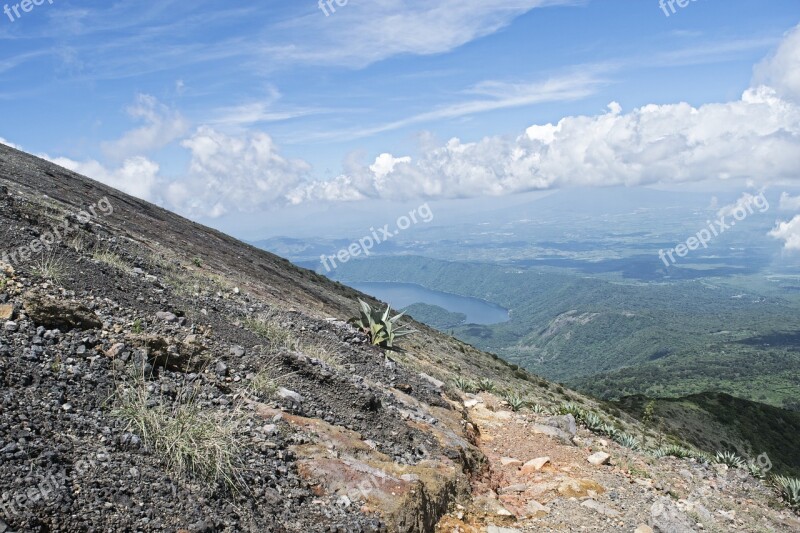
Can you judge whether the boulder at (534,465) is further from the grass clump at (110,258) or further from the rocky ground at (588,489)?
the grass clump at (110,258)

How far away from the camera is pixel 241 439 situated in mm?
4570

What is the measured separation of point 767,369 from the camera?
141 metres

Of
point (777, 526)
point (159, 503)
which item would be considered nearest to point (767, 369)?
point (777, 526)

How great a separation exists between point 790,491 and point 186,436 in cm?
1088

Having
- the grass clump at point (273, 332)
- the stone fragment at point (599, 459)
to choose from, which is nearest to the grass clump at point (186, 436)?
the grass clump at point (273, 332)

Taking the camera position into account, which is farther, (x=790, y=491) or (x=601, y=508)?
(x=790, y=491)

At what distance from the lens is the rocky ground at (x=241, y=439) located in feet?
11.8

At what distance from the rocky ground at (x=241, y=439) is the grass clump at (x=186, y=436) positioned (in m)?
0.02

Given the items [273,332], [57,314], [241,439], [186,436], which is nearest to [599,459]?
[273,332]

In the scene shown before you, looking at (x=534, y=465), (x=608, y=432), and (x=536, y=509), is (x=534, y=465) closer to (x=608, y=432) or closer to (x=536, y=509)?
(x=536, y=509)

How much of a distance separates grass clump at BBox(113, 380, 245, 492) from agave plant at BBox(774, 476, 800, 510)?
1020 centimetres

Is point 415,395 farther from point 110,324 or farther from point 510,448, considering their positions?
point 110,324

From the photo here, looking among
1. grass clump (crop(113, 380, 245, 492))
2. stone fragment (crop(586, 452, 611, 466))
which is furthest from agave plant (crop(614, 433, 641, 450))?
grass clump (crop(113, 380, 245, 492))

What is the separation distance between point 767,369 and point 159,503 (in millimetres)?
176561
